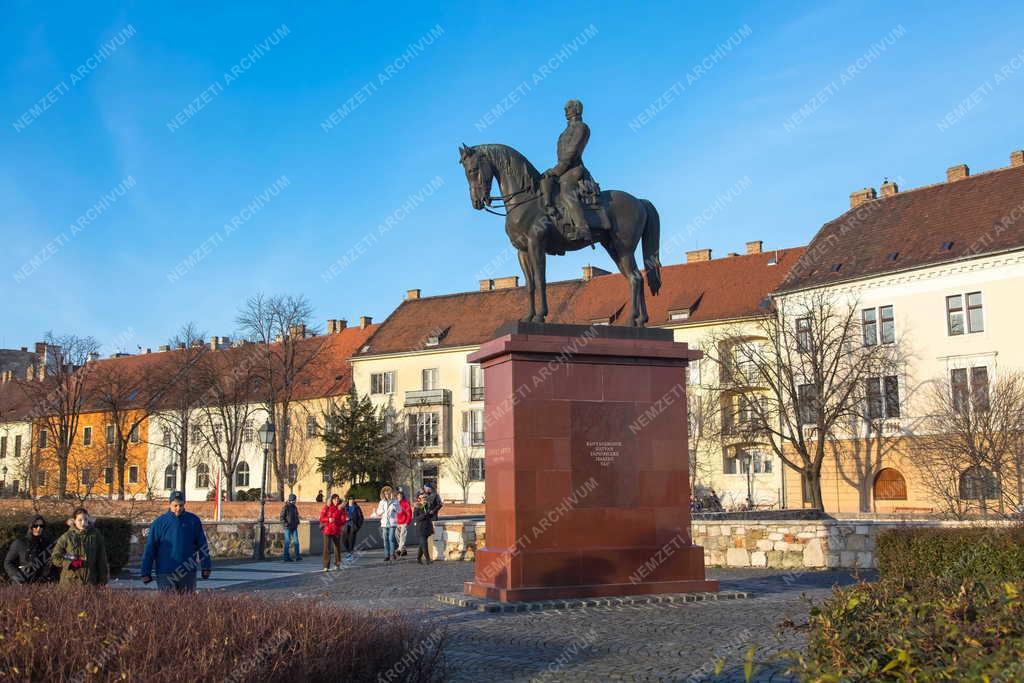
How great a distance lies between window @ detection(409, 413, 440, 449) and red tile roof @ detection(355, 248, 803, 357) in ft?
14.7

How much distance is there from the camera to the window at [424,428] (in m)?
63.6

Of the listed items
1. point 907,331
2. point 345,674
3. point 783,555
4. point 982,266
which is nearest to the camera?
point 345,674

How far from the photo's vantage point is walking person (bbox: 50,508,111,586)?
10.5m

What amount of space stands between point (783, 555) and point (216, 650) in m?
15.4

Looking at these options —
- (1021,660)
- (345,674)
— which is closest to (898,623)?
(1021,660)

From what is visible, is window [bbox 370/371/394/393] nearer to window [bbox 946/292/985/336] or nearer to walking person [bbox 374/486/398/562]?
window [bbox 946/292/985/336]

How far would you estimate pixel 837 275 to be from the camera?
47094 mm

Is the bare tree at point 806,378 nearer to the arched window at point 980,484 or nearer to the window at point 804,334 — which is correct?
the window at point 804,334

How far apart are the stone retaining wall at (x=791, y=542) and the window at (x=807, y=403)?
2539cm

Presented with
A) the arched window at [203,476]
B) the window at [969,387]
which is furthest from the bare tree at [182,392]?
the window at [969,387]

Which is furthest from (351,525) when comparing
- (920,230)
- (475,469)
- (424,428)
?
(424,428)

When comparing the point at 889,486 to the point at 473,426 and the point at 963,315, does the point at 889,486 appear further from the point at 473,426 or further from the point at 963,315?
the point at 473,426

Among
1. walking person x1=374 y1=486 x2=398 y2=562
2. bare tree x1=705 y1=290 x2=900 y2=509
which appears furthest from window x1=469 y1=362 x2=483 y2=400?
walking person x1=374 y1=486 x2=398 y2=562

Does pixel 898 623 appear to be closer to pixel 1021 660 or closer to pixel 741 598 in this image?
pixel 1021 660
